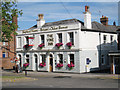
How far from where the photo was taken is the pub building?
33531 millimetres

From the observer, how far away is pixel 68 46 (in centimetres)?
3431

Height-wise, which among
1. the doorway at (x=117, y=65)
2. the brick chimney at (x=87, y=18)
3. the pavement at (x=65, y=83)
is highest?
the brick chimney at (x=87, y=18)

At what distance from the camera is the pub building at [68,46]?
3353cm

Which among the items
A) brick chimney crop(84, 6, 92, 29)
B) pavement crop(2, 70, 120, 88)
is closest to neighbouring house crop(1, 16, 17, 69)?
brick chimney crop(84, 6, 92, 29)

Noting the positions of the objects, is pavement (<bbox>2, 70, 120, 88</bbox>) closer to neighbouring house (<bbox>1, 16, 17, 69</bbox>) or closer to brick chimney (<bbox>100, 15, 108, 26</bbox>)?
brick chimney (<bbox>100, 15, 108, 26</bbox>)

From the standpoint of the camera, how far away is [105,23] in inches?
1658

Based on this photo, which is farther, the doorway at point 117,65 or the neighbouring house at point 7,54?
the neighbouring house at point 7,54

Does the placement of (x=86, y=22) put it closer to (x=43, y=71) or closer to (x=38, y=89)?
(x=43, y=71)

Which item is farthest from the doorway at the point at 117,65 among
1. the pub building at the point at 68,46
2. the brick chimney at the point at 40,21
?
Result: the brick chimney at the point at 40,21

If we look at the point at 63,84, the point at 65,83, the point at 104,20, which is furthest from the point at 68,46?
the point at 63,84

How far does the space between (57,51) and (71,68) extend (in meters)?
3.84

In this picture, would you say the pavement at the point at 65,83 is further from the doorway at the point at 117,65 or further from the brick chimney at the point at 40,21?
the brick chimney at the point at 40,21

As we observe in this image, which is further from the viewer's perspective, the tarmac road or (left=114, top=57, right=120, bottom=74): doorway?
(left=114, top=57, right=120, bottom=74): doorway

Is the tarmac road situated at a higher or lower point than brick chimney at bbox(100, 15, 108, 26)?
lower
